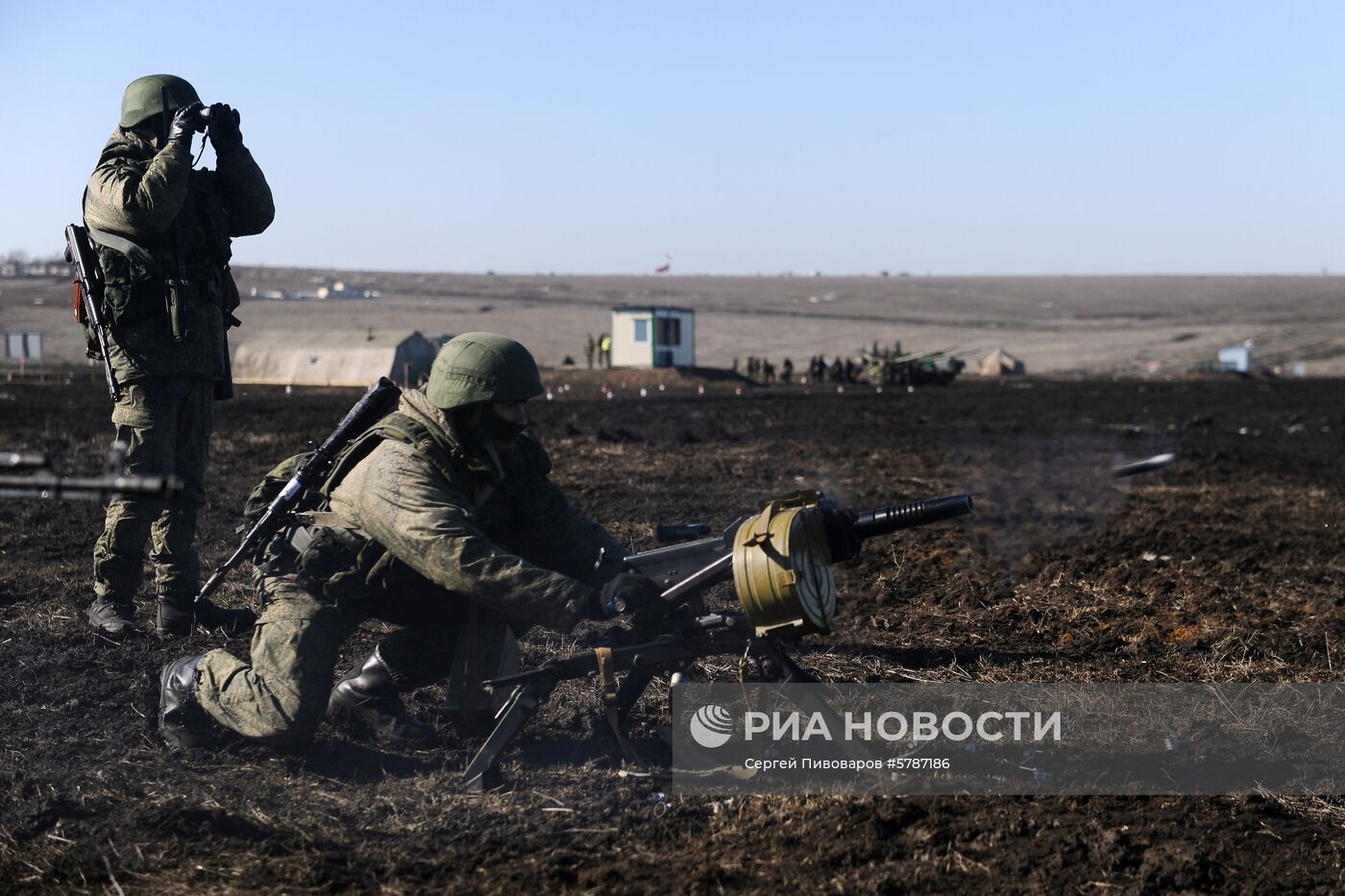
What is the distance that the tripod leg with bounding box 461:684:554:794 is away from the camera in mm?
4844

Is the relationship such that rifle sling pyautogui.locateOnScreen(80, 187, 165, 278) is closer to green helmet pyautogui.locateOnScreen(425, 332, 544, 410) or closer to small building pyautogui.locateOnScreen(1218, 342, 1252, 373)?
green helmet pyautogui.locateOnScreen(425, 332, 544, 410)

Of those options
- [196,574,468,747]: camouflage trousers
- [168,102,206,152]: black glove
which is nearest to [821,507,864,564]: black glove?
[196,574,468,747]: camouflage trousers

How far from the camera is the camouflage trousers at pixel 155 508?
6586mm

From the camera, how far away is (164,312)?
6590 mm

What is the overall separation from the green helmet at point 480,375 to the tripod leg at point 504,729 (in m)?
1.02

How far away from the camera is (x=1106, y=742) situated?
5.21 metres

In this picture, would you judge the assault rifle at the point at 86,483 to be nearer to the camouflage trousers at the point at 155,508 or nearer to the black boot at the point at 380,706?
the black boot at the point at 380,706

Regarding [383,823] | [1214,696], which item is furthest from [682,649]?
[1214,696]

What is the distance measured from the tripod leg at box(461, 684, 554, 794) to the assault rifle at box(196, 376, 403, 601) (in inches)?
49.1

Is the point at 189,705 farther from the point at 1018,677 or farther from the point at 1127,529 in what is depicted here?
the point at 1127,529

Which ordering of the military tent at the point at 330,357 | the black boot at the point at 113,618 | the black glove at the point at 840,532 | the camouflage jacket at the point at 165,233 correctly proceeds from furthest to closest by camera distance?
1. the military tent at the point at 330,357
2. the black boot at the point at 113,618
3. the camouflage jacket at the point at 165,233
4. the black glove at the point at 840,532

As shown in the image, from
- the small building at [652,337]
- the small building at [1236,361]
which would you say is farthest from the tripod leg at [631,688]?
the small building at [1236,361]

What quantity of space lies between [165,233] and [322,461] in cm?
170

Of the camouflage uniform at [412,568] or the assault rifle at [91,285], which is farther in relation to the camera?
the assault rifle at [91,285]
